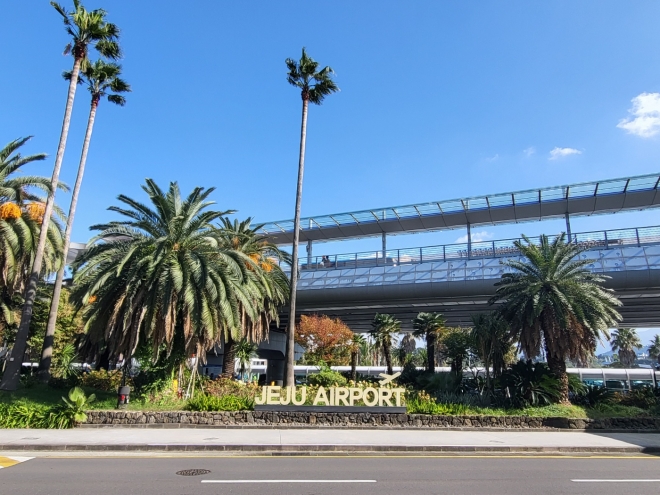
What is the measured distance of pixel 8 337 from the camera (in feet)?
94.0

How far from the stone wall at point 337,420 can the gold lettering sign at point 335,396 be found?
610 millimetres

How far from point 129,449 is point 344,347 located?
2822 centimetres

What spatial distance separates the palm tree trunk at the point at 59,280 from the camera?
2525 cm

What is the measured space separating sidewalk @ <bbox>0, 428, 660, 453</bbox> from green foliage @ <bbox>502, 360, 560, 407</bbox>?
4757 mm

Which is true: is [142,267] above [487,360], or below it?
above

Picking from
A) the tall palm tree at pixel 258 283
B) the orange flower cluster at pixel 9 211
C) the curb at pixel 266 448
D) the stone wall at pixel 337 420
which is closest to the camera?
the curb at pixel 266 448

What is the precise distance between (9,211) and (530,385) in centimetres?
2782

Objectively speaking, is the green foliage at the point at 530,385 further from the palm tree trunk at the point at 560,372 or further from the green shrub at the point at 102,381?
the green shrub at the point at 102,381

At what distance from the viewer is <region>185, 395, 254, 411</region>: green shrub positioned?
19781mm

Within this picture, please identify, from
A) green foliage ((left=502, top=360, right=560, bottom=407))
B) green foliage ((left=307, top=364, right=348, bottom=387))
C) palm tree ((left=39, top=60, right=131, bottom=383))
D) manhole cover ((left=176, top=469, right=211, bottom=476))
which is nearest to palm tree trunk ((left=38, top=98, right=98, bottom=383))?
palm tree ((left=39, top=60, right=131, bottom=383))

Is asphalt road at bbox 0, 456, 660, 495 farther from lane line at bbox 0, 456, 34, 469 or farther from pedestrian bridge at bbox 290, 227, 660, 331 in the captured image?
pedestrian bridge at bbox 290, 227, 660, 331

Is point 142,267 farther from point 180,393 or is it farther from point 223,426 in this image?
point 223,426

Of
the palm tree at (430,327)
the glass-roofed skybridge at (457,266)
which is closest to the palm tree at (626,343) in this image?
the glass-roofed skybridge at (457,266)

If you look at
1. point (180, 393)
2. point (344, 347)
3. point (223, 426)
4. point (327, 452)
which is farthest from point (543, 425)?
point (344, 347)
